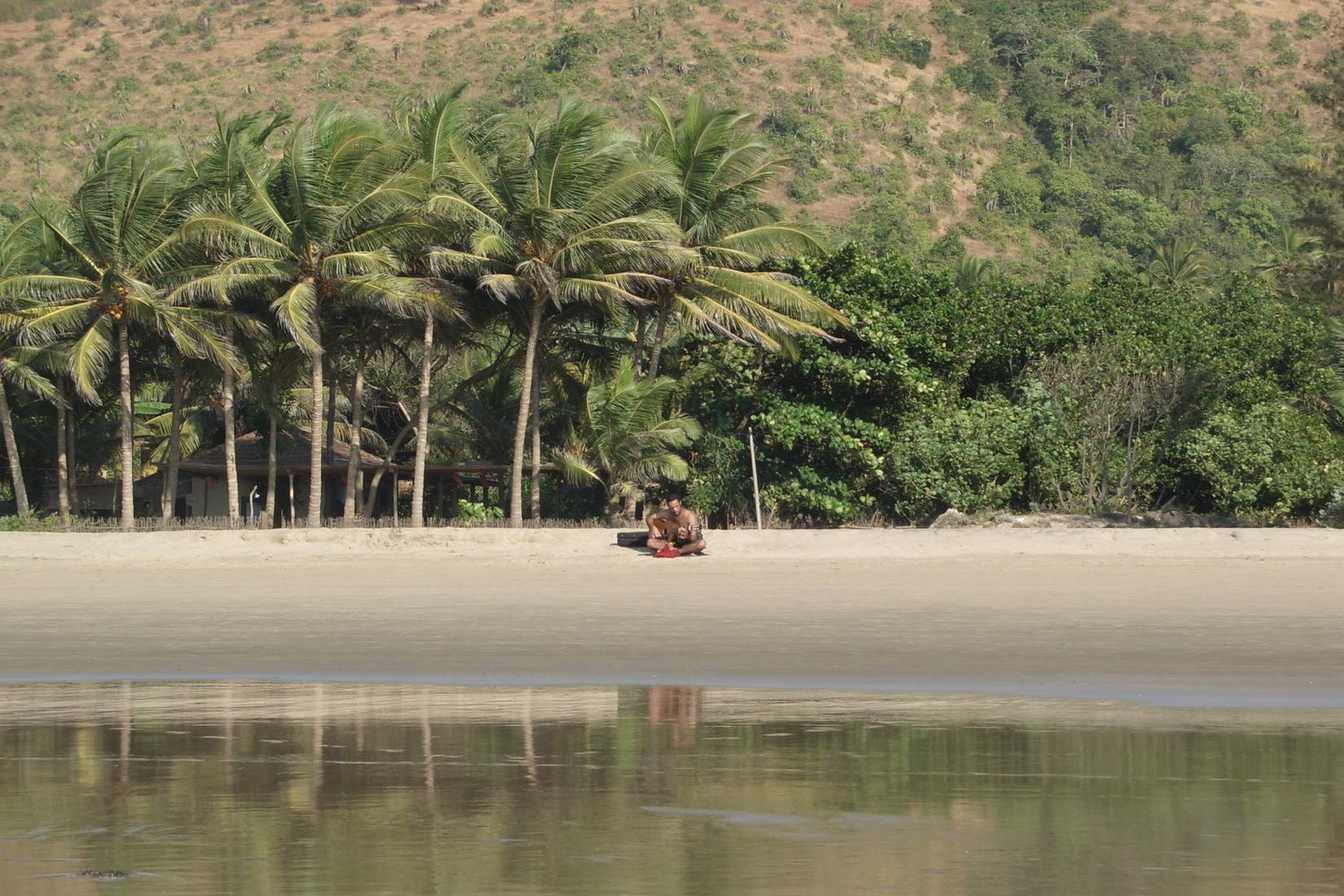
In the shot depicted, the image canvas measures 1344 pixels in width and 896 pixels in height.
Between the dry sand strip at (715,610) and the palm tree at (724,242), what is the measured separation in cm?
647

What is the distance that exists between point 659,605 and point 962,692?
5026 mm

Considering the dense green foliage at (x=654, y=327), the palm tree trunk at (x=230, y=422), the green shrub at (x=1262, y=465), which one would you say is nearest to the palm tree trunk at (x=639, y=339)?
the dense green foliage at (x=654, y=327)

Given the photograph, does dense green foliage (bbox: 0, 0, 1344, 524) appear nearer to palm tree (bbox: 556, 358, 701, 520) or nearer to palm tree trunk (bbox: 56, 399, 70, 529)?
palm tree (bbox: 556, 358, 701, 520)

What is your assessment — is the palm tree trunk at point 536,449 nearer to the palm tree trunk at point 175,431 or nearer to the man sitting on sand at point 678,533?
the palm tree trunk at point 175,431

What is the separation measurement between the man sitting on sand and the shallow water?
349 inches

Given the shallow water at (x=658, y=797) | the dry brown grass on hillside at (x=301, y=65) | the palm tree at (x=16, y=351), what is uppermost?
the dry brown grass on hillside at (x=301, y=65)

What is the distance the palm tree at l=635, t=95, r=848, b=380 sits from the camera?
25359mm

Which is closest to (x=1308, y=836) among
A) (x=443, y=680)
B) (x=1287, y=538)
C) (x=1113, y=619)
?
(x=443, y=680)

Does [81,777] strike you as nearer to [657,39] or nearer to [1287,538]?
[1287,538]

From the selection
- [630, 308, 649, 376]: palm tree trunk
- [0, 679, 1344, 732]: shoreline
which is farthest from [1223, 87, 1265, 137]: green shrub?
[0, 679, 1344, 732]: shoreline

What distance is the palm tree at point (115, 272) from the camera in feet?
81.8

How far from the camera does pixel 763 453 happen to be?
26.3m

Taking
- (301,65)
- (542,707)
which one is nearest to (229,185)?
(542,707)

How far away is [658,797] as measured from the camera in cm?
673
